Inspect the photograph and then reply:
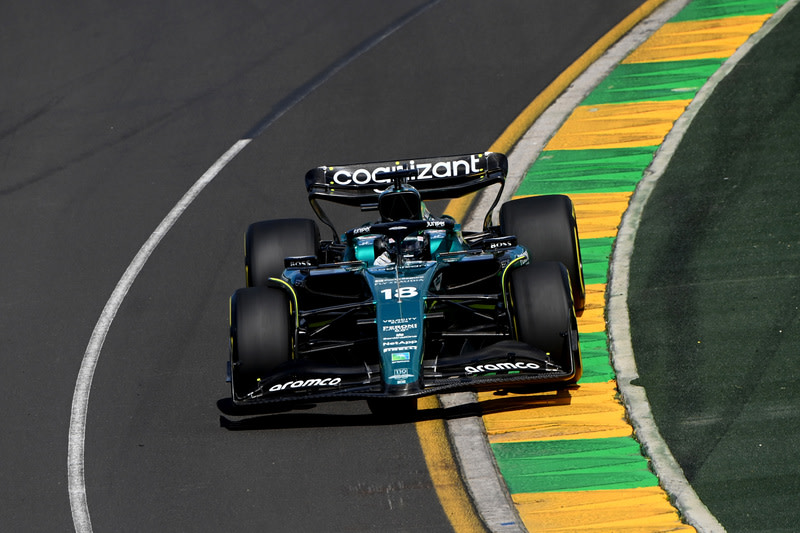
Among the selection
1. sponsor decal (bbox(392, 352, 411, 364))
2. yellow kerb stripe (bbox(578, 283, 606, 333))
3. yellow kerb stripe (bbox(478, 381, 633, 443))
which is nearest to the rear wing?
yellow kerb stripe (bbox(578, 283, 606, 333))

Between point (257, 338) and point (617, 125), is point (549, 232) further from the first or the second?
point (617, 125)

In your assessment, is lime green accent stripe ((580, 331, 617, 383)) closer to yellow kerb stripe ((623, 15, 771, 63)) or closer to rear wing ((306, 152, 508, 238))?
rear wing ((306, 152, 508, 238))

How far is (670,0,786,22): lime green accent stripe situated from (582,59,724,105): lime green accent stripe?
167cm

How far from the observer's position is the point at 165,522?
9.09 metres

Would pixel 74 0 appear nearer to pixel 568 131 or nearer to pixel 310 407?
pixel 568 131

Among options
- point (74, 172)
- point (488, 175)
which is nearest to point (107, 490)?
point (488, 175)

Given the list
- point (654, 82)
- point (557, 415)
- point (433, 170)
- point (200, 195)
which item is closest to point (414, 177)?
point (433, 170)

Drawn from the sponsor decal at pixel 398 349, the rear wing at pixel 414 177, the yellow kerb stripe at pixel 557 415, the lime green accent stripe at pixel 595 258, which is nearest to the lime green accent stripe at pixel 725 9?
the lime green accent stripe at pixel 595 258

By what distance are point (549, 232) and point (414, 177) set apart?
4.23ft

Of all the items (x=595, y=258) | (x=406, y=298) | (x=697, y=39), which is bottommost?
(x=595, y=258)

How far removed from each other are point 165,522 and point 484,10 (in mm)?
11868

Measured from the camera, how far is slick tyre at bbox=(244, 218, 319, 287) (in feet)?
37.8

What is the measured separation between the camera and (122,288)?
1306cm

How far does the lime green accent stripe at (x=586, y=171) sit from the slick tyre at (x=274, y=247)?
138 inches
